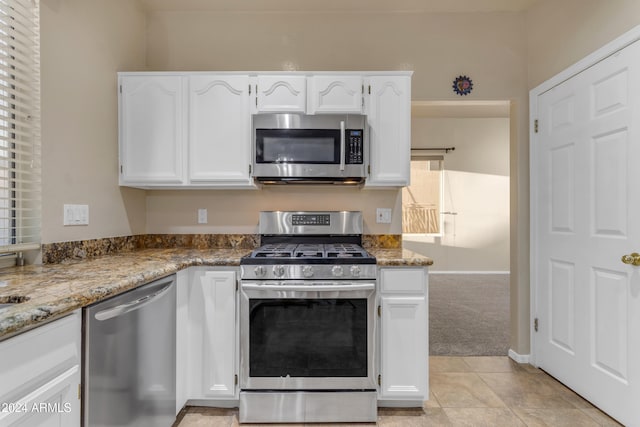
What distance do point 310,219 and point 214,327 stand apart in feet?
3.25

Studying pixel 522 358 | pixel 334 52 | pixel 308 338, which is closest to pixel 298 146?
pixel 334 52

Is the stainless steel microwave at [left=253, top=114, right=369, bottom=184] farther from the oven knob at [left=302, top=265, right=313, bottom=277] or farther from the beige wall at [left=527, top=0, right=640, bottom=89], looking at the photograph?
the beige wall at [left=527, top=0, right=640, bottom=89]

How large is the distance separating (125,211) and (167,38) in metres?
1.34

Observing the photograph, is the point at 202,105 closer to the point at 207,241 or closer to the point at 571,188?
the point at 207,241

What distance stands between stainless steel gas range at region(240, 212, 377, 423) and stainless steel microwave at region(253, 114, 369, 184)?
577 mm

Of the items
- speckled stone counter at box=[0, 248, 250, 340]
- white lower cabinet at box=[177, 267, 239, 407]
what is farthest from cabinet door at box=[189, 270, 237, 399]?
speckled stone counter at box=[0, 248, 250, 340]

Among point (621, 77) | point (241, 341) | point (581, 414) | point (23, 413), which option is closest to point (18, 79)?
point (23, 413)

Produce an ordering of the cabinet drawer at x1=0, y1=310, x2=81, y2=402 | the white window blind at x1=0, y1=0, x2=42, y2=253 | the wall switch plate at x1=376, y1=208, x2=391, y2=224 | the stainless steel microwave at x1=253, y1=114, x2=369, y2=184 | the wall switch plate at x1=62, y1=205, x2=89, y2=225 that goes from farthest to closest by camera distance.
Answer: the wall switch plate at x1=376, y1=208, x2=391, y2=224
the stainless steel microwave at x1=253, y1=114, x2=369, y2=184
the wall switch plate at x1=62, y1=205, x2=89, y2=225
the white window blind at x1=0, y1=0, x2=42, y2=253
the cabinet drawer at x1=0, y1=310, x2=81, y2=402

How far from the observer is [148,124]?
2281mm

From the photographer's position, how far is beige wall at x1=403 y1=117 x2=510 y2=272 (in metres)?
5.79

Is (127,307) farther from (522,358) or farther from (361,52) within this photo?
(522,358)

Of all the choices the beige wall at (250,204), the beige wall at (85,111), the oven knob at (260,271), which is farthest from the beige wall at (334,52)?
the oven knob at (260,271)

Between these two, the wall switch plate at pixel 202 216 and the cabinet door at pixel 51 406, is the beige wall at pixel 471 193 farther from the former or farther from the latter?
the cabinet door at pixel 51 406

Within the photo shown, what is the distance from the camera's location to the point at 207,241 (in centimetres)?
263
